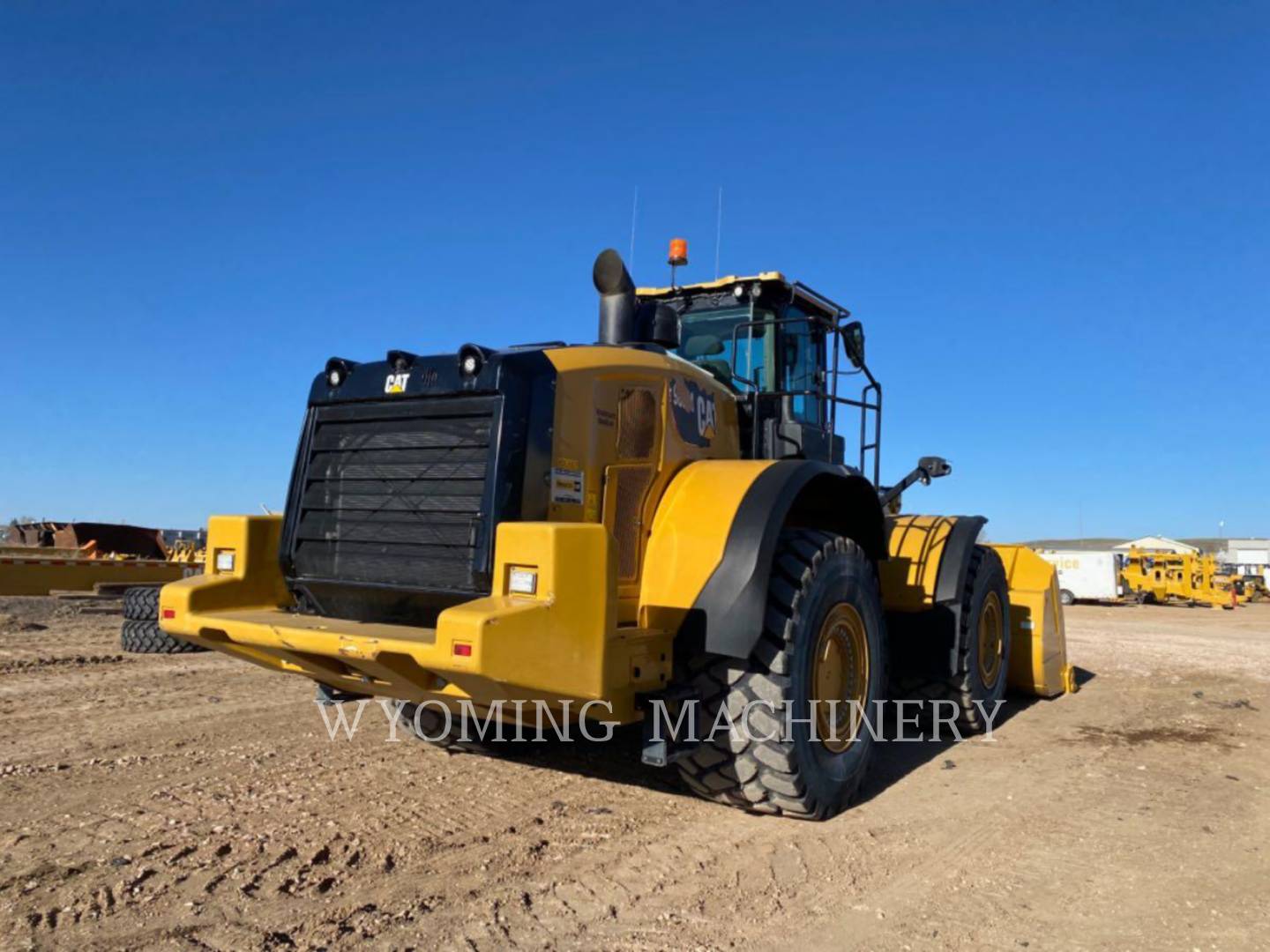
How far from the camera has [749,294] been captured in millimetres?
6094

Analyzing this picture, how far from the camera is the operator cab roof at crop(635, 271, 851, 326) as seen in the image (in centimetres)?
605

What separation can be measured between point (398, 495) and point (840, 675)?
243 cm

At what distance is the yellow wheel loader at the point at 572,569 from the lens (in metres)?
3.58

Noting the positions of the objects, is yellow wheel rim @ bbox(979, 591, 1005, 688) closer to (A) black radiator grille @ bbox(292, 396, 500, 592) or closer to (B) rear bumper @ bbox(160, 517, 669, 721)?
(B) rear bumper @ bbox(160, 517, 669, 721)

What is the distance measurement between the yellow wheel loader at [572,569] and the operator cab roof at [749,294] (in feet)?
2.81

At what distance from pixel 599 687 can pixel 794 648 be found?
3.59ft

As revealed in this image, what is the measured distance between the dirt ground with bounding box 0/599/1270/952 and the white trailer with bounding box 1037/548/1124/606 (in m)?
21.5

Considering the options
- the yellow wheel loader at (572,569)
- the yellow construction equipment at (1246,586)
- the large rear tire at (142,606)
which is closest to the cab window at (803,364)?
the yellow wheel loader at (572,569)

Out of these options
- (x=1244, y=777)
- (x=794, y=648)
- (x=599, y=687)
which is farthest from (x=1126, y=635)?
(x=599, y=687)

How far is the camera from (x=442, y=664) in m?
3.38

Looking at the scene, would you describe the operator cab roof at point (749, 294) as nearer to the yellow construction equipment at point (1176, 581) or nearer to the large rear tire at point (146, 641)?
the large rear tire at point (146, 641)

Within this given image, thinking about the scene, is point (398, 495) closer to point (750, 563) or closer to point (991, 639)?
point (750, 563)

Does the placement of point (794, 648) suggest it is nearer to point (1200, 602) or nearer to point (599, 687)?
point (599, 687)

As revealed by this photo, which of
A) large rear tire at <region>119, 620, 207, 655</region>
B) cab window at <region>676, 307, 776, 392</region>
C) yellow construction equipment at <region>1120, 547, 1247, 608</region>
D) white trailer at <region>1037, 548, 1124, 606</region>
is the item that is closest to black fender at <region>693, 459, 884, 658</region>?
cab window at <region>676, 307, 776, 392</region>
